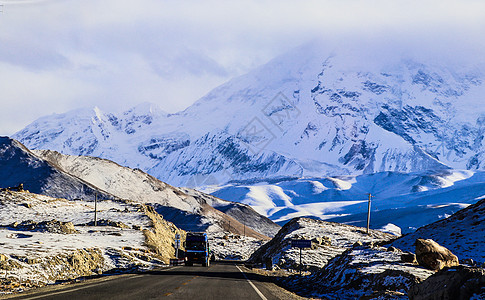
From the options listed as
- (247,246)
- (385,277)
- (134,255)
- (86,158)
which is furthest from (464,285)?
(86,158)

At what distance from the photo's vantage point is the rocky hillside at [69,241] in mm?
29797

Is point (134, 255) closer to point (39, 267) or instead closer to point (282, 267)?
point (282, 267)

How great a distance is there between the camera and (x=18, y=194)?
317 feet

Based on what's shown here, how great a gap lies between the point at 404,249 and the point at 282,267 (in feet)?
74.8

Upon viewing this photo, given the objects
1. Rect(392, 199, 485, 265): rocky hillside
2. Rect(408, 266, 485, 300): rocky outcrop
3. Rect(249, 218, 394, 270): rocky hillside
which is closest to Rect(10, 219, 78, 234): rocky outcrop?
Rect(249, 218, 394, 270): rocky hillside

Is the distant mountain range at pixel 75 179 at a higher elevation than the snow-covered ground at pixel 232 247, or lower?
higher

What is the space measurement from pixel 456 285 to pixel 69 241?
1486 inches

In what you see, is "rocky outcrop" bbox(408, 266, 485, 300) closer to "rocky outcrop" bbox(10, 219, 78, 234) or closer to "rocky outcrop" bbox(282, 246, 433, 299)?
"rocky outcrop" bbox(282, 246, 433, 299)

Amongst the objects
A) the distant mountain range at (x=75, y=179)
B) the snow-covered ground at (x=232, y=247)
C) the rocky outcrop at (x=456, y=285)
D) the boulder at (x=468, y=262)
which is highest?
the distant mountain range at (x=75, y=179)

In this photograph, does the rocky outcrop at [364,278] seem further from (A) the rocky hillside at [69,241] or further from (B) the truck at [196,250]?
(B) the truck at [196,250]

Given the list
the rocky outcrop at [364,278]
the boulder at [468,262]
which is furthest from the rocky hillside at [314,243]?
the boulder at [468,262]

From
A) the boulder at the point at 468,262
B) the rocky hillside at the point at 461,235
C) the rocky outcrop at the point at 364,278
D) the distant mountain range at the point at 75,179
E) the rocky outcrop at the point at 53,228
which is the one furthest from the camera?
the distant mountain range at the point at 75,179

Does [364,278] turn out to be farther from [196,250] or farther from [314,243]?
[314,243]

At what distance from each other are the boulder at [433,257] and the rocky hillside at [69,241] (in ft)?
62.9
